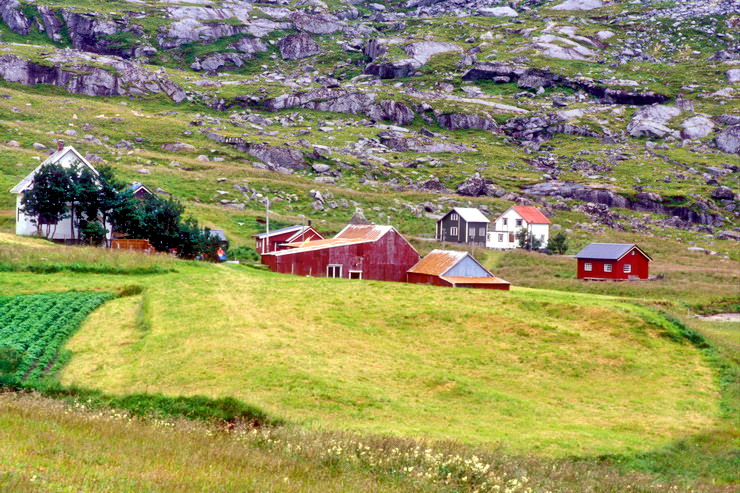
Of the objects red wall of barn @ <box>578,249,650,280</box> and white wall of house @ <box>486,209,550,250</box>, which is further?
white wall of house @ <box>486,209,550,250</box>

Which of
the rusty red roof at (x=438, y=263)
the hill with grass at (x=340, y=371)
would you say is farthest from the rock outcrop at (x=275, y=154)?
the rusty red roof at (x=438, y=263)

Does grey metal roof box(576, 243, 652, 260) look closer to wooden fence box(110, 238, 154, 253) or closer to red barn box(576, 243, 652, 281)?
red barn box(576, 243, 652, 281)

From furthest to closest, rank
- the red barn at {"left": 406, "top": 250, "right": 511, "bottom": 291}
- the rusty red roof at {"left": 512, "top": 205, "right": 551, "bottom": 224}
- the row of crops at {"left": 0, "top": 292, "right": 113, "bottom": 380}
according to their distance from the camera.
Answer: the rusty red roof at {"left": 512, "top": 205, "right": 551, "bottom": 224}, the red barn at {"left": 406, "top": 250, "right": 511, "bottom": 291}, the row of crops at {"left": 0, "top": 292, "right": 113, "bottom": 380}

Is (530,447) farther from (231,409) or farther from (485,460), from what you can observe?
(231,409)

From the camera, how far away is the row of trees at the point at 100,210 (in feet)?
188

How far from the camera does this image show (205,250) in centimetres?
6009

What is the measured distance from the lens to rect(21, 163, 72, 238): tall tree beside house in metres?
57.0

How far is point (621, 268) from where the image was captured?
7431 cm

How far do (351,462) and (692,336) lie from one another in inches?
1206

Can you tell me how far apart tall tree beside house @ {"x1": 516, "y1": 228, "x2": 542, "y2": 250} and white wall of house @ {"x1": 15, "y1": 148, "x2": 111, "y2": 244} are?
61869 mm

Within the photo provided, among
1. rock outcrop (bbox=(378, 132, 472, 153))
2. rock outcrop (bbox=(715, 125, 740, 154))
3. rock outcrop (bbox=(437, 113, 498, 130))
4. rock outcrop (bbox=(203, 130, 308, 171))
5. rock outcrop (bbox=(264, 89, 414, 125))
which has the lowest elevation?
rock outcrop (bbox=(203, 130, 308, 171))

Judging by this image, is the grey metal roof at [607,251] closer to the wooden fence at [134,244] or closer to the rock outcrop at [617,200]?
the wooden fence at [134,244]

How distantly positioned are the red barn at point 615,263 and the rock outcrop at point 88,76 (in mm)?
130323

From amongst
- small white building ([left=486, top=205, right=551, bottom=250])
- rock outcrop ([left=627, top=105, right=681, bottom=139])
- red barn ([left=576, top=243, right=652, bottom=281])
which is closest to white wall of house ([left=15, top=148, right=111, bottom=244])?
red barn ([left=576, top=243, right=652, bottom=281])
